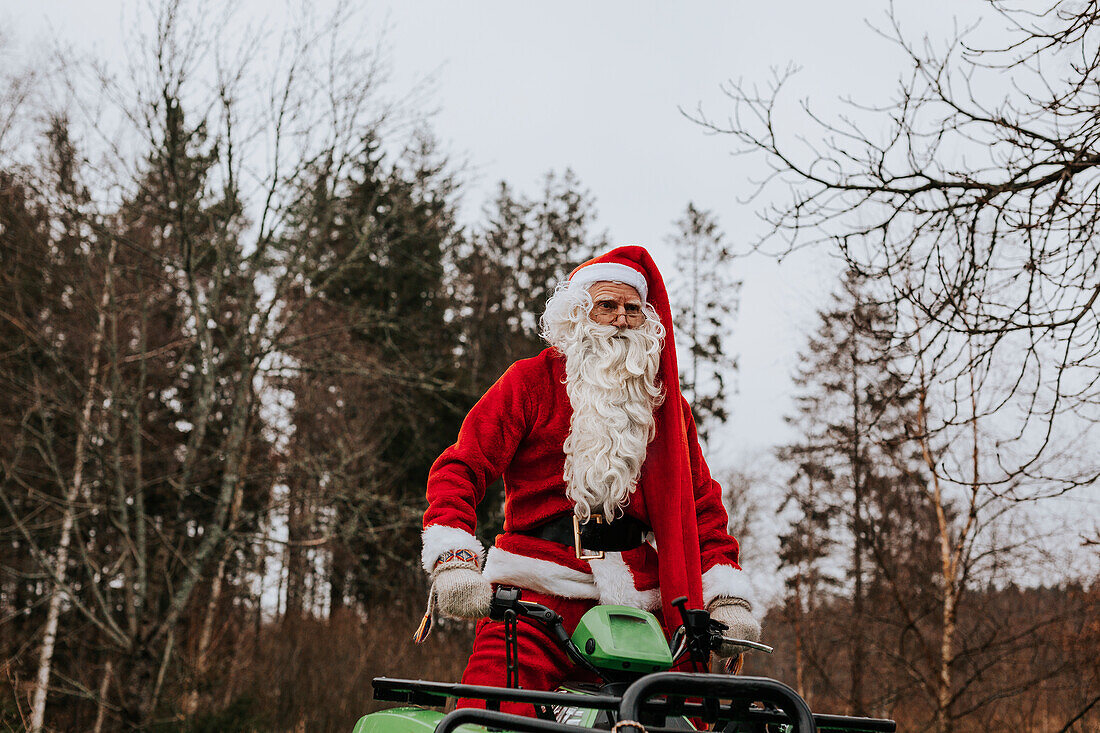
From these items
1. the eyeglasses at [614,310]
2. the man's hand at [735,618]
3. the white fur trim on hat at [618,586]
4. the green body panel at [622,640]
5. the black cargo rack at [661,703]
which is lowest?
the black cargo rack at [661,703]

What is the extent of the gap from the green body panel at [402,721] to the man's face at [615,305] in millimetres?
1657

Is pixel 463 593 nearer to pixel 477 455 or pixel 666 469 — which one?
pixel 477 455

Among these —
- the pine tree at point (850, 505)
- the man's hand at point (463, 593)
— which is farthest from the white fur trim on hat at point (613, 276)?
the pine tree at point (850, 505)

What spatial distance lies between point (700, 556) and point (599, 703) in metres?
1.48

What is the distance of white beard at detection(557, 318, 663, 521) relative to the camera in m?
3.13

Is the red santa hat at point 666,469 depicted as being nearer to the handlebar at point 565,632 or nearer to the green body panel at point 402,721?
the handlebar at point 565,632

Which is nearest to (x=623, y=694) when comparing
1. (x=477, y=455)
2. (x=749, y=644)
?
(x=749, y=644)

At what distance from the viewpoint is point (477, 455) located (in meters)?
3.13

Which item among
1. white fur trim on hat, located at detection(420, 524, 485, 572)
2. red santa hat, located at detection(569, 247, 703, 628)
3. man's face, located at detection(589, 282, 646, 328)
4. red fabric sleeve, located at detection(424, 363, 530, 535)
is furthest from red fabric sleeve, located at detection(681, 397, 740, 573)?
white fur trim on hat, located at detection(420, 524, 485, 572)

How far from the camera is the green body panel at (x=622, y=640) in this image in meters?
2.27

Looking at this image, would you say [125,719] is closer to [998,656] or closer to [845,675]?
[998,656]

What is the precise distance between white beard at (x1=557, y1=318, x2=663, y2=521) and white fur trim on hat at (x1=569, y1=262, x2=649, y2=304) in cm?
18

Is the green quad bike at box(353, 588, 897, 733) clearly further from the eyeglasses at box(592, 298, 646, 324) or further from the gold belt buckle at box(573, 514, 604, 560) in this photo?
the eyeglasses at box(592, 298, 646, 324)

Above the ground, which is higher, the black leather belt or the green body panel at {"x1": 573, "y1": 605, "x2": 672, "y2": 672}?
the black leather belt
